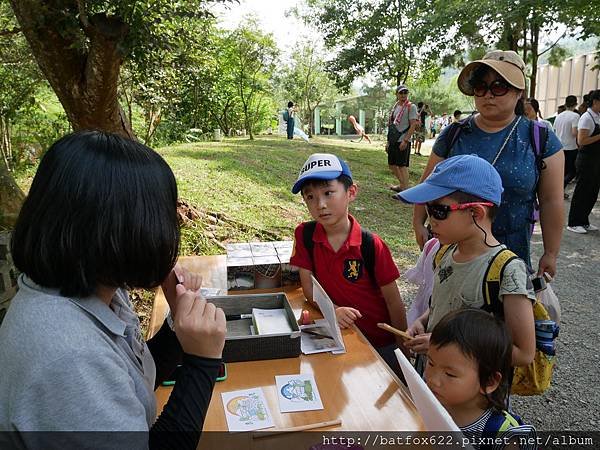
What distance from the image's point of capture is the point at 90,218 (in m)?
0.86

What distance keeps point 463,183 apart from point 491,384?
0.67m

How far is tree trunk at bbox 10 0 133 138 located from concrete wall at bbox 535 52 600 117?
62.8 feet

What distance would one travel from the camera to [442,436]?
3.53ft

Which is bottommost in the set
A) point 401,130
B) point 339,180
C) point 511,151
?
point 339,180

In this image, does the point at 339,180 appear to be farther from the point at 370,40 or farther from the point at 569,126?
the point at 370,40

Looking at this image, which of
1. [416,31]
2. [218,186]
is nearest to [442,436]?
[218,186]

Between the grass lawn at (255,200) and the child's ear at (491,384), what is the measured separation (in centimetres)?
353

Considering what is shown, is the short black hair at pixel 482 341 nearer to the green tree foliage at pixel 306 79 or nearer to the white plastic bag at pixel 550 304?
the white plastic bag at pixel 550 304

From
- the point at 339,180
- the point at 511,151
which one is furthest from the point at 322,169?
the point at 511,151

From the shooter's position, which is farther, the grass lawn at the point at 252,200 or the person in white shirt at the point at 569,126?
Result: the person in white shirt at the point at 569,126

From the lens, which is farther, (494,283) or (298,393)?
(494,283)

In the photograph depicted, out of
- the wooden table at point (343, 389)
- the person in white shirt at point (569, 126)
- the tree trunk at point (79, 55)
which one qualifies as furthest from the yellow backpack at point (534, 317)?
the person in white shirt at point (569, 126)

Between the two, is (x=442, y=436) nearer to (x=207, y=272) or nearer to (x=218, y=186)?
(x=207, y=272)

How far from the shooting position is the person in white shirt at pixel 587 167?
588 cm
